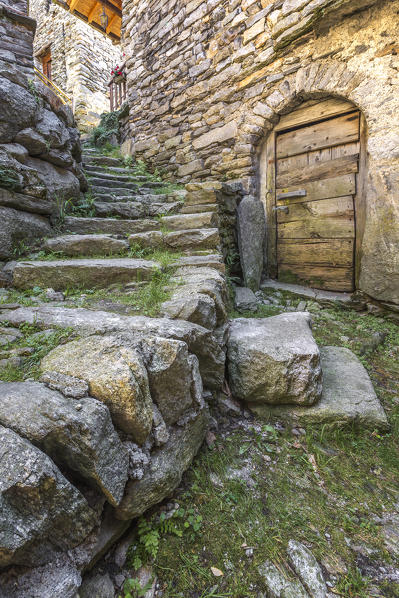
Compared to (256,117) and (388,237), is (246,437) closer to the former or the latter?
(388,237)

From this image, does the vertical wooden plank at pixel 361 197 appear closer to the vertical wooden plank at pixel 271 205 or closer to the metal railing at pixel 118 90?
the vertical wooden plank at pixel 271 205

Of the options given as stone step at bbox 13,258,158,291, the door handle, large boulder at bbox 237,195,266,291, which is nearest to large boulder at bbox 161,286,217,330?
stone step at bbox 13,258,158,291

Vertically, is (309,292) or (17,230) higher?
(17,230)

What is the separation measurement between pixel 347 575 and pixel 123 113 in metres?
7.84

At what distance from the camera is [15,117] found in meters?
2.41

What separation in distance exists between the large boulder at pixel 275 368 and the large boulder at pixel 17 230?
1.95m

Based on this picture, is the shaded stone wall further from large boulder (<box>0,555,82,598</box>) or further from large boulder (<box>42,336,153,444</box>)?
large boulder (<box>0,555,82,598</box>)

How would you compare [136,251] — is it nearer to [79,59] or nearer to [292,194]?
[292,194]

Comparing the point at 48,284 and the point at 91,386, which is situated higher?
the point at 48,284

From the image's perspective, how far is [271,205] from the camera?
3.92 metres

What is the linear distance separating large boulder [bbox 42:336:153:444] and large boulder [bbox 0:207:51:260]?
1.63 m

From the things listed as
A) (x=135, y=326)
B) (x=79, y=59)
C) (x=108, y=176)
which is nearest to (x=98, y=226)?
(x=108, y=176)

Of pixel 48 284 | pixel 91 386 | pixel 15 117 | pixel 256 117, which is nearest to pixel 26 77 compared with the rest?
pixel 15 117

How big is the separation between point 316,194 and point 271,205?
2.03 ft
